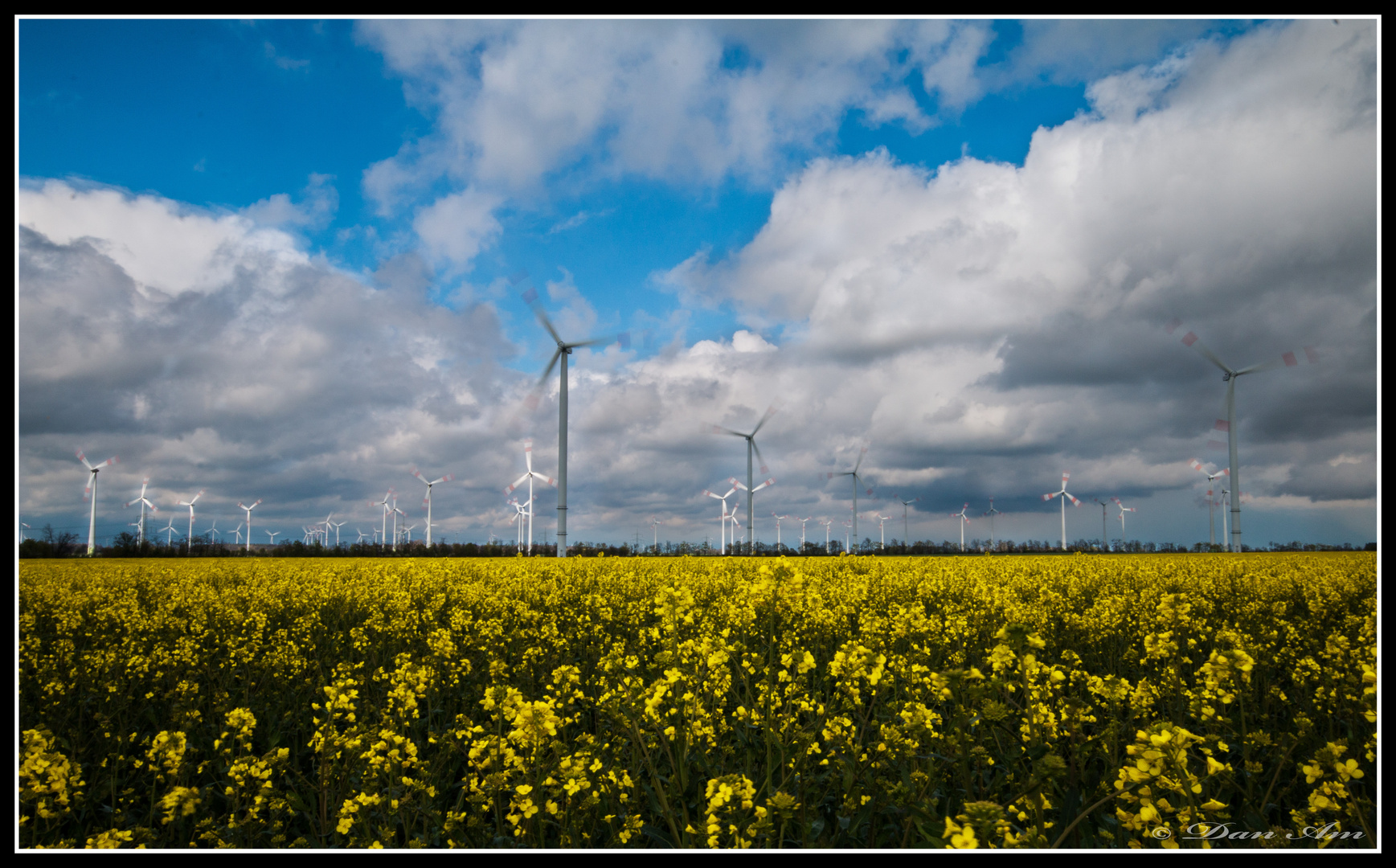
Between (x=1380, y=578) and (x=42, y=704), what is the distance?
34.3 feet

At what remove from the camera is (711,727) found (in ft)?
13.9

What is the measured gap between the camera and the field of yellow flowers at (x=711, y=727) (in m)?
3.06

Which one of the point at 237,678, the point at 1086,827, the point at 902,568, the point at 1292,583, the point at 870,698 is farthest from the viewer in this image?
the point at 902,568

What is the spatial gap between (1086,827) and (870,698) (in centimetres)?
259

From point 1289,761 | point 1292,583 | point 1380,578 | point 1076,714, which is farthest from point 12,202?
point 1292,583

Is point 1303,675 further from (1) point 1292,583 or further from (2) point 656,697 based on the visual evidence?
(1) point 1292,583

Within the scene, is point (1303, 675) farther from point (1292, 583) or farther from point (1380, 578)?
point (1292, 583)

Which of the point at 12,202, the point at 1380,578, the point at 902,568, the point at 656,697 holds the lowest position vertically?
the point at 902,568

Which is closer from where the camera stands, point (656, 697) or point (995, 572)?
point (656, 697)

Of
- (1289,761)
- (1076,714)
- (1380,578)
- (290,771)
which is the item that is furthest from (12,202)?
(1289,761)

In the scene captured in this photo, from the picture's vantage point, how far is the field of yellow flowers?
3.06 meters

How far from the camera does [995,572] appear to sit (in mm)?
16641

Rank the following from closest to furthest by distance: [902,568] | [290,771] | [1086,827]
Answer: [1086,827] < [290,771] < [902,568]
